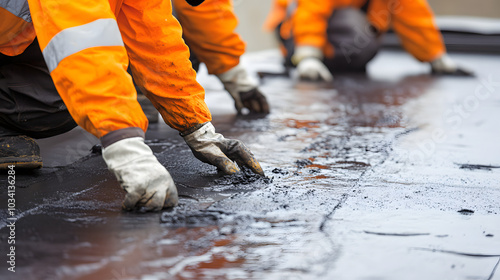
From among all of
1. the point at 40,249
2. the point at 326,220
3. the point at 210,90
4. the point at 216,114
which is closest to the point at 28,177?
the point at 40,249

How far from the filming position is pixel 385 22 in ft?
17.1

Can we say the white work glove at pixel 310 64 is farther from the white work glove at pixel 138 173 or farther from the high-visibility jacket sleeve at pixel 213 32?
the white work glove at pixel 138 173

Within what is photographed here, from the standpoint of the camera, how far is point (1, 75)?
2023mm

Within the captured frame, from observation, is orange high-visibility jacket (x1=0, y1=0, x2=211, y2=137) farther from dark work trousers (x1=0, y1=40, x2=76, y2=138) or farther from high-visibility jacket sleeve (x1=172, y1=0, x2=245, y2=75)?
high-visibility jacket sleeve (x1=172, y1=0, x2=245, y2=75)

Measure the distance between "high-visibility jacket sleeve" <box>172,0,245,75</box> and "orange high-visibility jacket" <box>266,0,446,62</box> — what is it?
2014 mm

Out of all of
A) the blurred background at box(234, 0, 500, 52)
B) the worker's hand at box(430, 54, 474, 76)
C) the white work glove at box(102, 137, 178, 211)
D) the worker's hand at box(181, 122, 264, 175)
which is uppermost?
the white work glove at box(102, 137, 178, 211)

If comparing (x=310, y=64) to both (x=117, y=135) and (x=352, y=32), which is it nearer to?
(x=352, y=32)

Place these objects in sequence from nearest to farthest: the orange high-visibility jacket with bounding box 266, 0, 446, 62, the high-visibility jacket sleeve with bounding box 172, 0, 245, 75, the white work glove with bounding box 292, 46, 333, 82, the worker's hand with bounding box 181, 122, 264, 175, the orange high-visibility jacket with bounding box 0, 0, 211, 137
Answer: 1. the orange high-visibility jacket with bounding box 0, 0, 211, 137
2. the worker's hand with bounding box 181, 122, 264, 175
3. the high-visibility jacket sleeve with bounding box 172, 0, 245, 75
4. the white work glove with bounding box 292, 46, 333, 82
5. the orange high-visibility jacket with bounding box 266, 0, 446, 62

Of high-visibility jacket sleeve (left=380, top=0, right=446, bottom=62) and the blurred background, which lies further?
the blurred background

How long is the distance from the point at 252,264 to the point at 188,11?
164 cm

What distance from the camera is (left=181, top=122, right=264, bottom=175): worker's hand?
1921 millimetres

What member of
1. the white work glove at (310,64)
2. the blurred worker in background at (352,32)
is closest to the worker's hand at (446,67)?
the blurred worker in background at (352,32)

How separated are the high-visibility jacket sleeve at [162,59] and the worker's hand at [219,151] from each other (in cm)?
4

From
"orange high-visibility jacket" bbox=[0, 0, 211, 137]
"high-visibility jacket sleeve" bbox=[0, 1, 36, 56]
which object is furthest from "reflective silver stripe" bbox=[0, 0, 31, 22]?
"orange high-visibility jacket" bbox=[0, 0, 211, 137]
